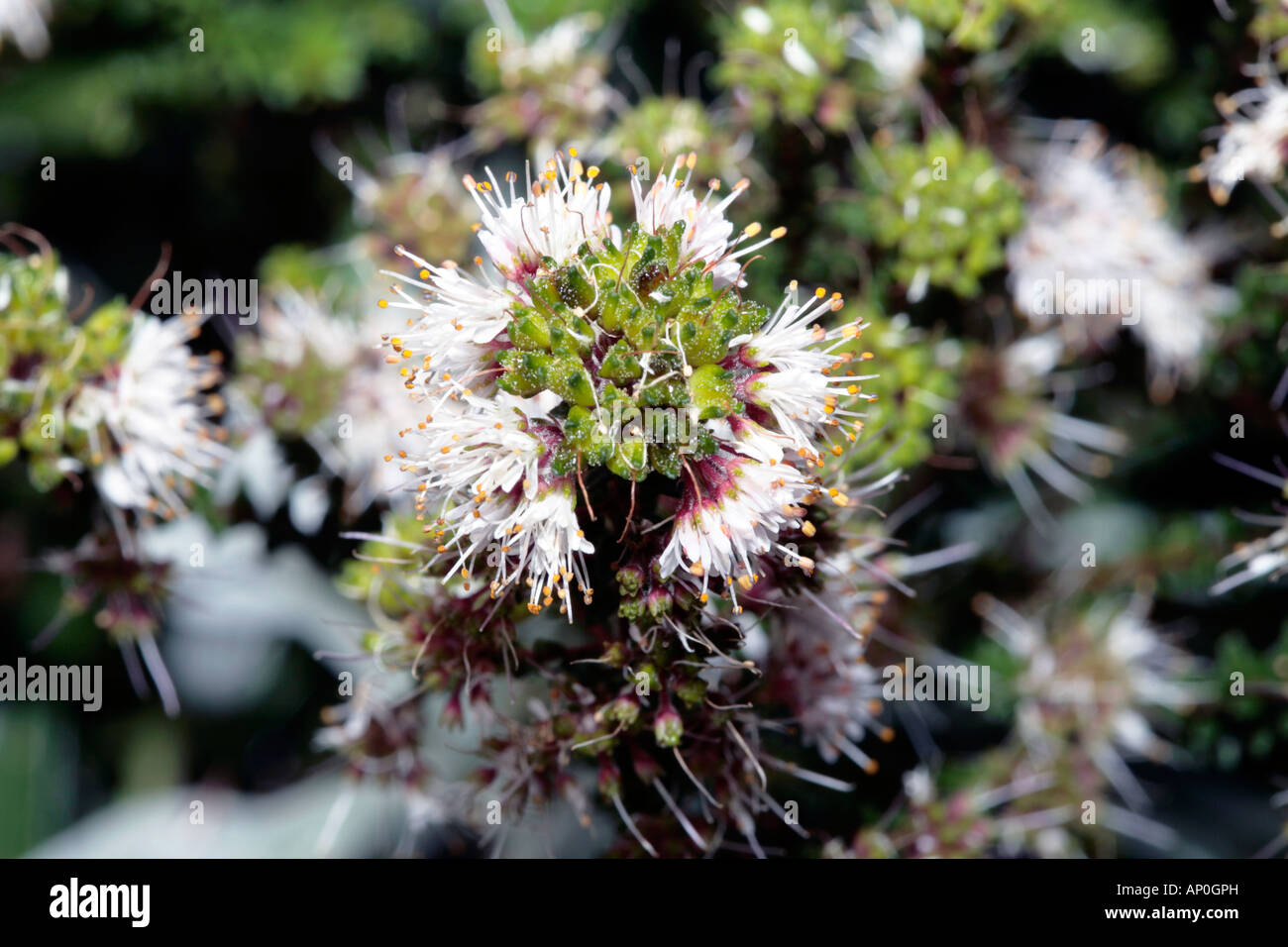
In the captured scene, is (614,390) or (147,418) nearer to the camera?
(614,390)

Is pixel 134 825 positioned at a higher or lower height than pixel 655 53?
lower

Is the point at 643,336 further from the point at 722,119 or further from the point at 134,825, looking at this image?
the point at 134,825

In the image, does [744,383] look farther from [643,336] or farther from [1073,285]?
[1073,285]

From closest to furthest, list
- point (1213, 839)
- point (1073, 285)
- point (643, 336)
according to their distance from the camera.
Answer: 1. point (643, 336)
2. point (1073, 285)
3. point (1213, 839)

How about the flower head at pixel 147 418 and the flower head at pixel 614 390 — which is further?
the flower head at pixel 147 418

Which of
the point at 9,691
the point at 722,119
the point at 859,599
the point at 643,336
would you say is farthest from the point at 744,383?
the point at 9,691

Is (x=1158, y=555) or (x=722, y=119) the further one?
(x=1158, y=555)

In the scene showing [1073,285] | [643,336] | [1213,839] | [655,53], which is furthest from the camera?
[655,53]

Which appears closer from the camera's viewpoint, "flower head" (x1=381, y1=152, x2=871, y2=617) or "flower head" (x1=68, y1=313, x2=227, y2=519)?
"flower head" (x1=381, y1=152, x2=871, y2=617)
